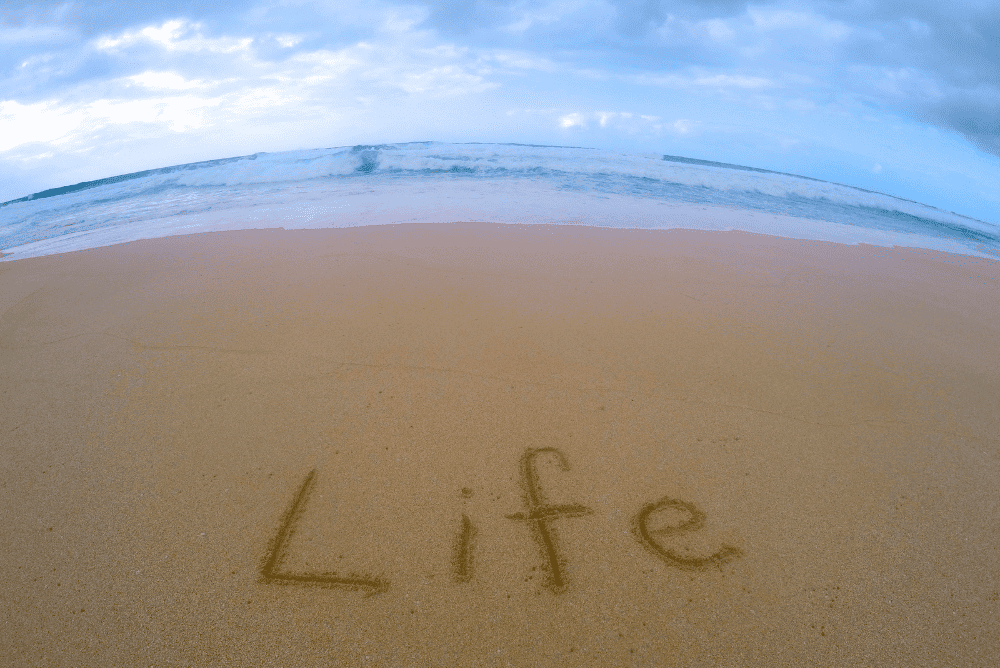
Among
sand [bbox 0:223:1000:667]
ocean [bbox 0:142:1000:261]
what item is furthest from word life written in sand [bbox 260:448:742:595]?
ocean [bbox 0:142:1000:261]

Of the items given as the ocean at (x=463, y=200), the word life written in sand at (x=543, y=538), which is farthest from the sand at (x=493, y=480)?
the ocean at (x=463, y=200)

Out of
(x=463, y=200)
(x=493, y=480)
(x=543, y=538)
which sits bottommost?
(x=543, y=538)

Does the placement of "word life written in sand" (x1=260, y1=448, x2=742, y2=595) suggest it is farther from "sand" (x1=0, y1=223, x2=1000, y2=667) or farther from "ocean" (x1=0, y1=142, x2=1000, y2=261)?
"ocean" (x1=0, y1=142, x2=1000, y2=261)

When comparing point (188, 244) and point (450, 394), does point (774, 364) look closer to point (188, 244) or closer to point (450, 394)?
point (450, 394)

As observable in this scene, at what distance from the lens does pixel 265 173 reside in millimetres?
21250

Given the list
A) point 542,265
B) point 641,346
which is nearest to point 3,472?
point 641,346

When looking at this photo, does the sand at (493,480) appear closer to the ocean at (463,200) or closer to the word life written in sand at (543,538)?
the word life written in sand at (543,538)

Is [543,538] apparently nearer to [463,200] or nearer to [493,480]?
[493,480]

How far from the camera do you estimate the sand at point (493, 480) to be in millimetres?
2197

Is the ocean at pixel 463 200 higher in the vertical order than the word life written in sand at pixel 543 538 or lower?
higher

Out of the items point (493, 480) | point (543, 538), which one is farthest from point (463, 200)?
point (543, 538)

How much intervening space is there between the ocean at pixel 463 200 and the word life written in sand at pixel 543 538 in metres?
7.17

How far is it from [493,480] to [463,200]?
1004 cm

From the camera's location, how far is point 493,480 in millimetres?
2934
